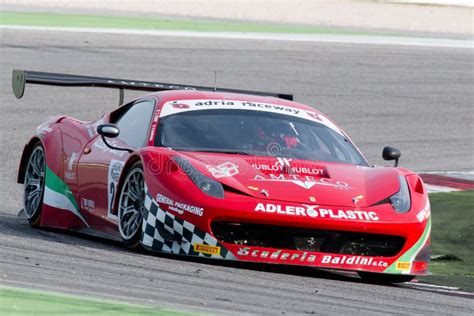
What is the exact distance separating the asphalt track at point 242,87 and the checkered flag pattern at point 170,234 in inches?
3.3

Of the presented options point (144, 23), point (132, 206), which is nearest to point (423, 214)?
point (132, 206)

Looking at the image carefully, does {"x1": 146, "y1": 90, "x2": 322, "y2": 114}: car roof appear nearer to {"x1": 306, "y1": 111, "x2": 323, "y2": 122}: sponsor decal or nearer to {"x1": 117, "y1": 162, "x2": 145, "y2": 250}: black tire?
{"x1": 306, "y1": 111, "x2": 323, "y2": 122}: sponsor decal

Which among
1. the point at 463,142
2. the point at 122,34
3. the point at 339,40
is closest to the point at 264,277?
the point at 463,142

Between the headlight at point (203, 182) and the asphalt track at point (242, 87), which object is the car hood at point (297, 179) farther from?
the asphalt track at point (242, 87)

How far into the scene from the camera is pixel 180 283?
6770 mm

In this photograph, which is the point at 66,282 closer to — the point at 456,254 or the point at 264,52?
the point at 456,254

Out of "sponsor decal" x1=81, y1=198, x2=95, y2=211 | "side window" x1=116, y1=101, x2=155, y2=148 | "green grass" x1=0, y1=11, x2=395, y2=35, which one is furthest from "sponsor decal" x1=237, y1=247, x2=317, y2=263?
"green grass" x1=0, y1=11, x2=395, y2=35

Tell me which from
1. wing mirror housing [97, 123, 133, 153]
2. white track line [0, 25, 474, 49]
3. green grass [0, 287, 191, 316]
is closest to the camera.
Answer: green grass [0, 287, 191, 316]

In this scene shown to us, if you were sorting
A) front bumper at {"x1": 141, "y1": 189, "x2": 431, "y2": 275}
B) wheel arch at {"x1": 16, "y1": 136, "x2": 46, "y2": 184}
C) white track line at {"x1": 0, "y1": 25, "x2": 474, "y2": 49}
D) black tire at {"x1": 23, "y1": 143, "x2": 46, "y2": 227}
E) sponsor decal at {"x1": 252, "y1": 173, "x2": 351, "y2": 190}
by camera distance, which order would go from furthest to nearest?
white track line at {"x1": 0, "y1": 25, "x2": 474, "y2": 49}, wheel arch at {"x1": 16, "y1": 136, "x2": 46, "y2": 184}, black tire at {"x1": 23, "y1": 143, "x2": 46, "y2": 227}, sponsor decal at {"x1": 252, "y1": 173, "x2": 351, "y2": 190}, front bumper at {"x1": 141, "y1": 189, "x2": 431, "y2": 275}

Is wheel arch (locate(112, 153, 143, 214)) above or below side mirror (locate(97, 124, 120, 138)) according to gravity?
below

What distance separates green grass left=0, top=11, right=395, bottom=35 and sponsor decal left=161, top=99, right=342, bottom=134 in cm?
1933

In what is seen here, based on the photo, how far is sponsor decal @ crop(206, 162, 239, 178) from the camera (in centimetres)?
802

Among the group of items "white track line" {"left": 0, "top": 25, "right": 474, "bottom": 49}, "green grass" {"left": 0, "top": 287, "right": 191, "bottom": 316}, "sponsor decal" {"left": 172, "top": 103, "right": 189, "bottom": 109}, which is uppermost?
"green grass" {"left": 0, "top": 287, "right": 191, "bottom": 316}

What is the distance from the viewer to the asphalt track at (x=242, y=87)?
21.5 feet
